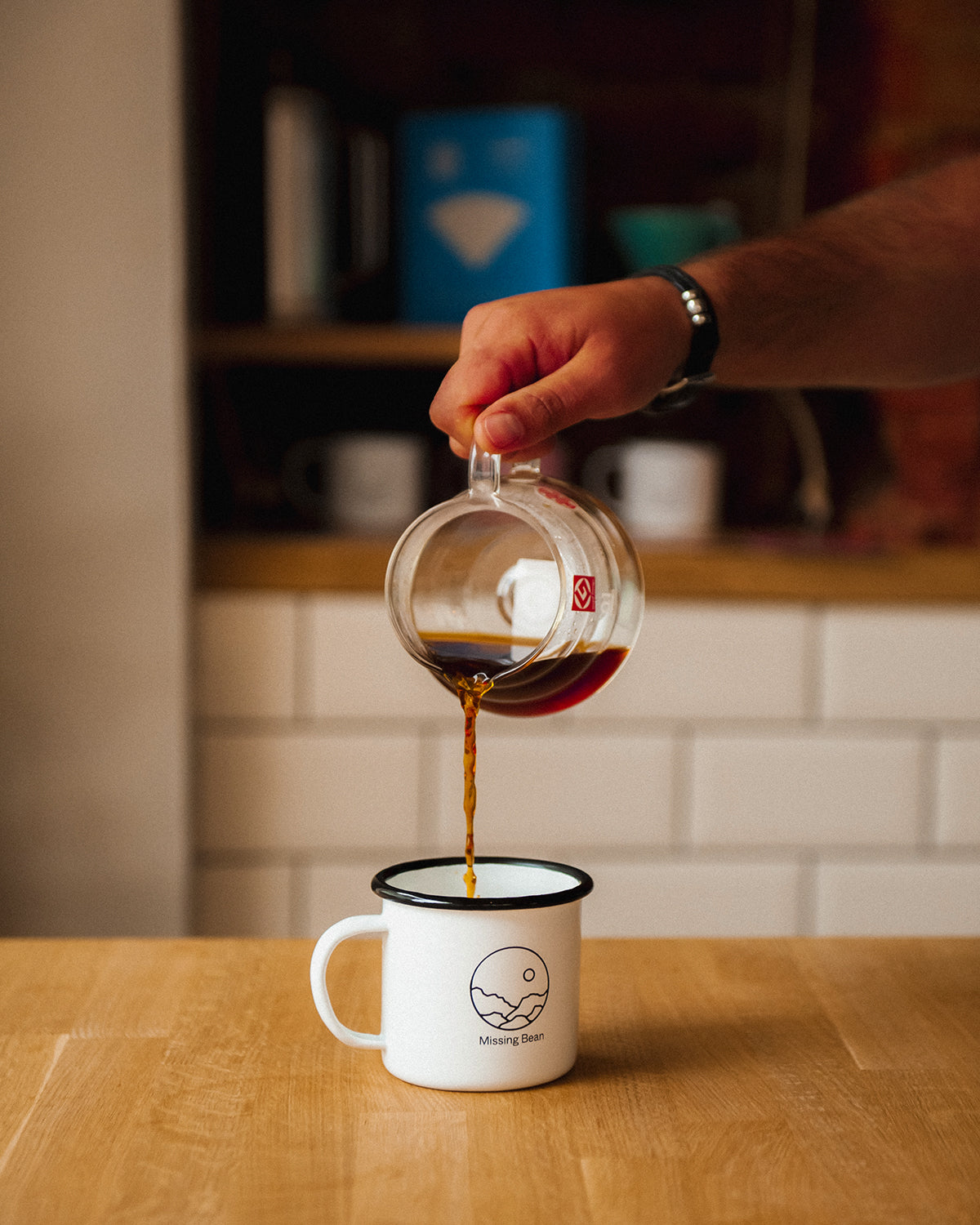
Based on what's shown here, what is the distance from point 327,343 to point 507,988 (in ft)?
3.78

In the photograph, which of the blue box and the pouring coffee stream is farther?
the blue box

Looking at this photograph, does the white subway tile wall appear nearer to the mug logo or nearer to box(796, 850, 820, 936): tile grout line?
box(796, 850, 820, 936): tile grout line

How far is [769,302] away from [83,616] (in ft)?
3.04

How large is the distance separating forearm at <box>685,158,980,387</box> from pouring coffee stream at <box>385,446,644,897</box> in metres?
0.29

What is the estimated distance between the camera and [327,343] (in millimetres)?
1617

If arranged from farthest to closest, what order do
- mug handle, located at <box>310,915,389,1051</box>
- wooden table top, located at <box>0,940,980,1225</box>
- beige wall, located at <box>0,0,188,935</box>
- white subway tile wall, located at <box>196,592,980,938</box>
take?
white subway tile wall, located at <box>196,592,980,938</box>, beige wall, located at <box>0,0,188,935</box>, mug handle, located at <box>310,915,389,1051</box>, wooden table top, located at <box>0,940,980,1225</box>

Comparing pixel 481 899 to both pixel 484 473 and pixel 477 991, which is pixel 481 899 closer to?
pixel 477 991

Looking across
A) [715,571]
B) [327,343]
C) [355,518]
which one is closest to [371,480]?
[355,518]

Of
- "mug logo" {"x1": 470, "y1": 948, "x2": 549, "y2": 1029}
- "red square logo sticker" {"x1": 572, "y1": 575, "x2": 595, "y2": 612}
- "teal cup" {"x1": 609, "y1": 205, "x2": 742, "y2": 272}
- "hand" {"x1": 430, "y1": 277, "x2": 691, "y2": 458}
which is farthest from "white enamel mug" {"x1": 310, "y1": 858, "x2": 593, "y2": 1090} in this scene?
"teal cup" {"x1": 609, "y1": 205, "x2": 742, "y2": 272}

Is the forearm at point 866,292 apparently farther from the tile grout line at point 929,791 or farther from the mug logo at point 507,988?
the tile grout line at point 929,791

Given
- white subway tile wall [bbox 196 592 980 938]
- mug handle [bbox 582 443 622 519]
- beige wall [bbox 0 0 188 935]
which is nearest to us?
beige wall [bbox 0 0 188 935]

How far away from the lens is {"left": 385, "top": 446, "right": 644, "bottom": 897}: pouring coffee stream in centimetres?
68

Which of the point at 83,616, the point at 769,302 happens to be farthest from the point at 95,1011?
the point at 83,616

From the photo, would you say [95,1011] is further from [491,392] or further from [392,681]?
[392,681]
